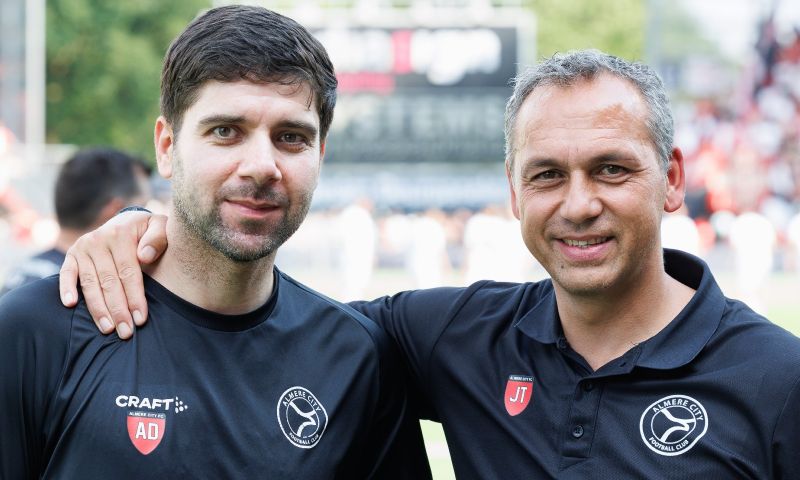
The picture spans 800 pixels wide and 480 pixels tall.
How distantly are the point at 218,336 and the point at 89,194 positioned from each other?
3783 millimetres

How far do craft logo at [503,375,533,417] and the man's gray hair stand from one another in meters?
0.60

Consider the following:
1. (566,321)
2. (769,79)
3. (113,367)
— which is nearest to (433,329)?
(566,321)

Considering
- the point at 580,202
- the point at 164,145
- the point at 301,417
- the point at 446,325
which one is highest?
the point at 164,145

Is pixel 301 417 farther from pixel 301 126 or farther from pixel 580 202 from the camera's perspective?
pixel 580 202

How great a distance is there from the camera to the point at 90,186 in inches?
243

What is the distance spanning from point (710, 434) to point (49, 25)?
101 feet

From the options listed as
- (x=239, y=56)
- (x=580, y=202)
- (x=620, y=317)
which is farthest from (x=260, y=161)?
(x=620, y=317)

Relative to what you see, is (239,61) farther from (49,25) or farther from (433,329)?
(49,25)

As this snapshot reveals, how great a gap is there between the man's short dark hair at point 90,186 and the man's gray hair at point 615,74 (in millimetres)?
3883

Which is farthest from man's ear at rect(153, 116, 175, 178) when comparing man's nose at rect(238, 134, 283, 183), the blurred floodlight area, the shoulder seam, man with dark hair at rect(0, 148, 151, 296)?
the blurred floodlight area

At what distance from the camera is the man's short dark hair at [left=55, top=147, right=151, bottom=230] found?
6.15m

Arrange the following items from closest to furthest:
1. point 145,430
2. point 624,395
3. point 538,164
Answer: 1. point 145,430
2. point 624,395
3. point 538,164

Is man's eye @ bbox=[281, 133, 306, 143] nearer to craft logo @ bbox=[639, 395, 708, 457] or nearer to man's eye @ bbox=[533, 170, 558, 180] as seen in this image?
man's eye @ bbox=[533, 170, 558, 180]

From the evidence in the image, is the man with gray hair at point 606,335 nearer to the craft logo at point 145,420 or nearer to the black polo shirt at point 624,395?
the black polo shirt at point 624,395
